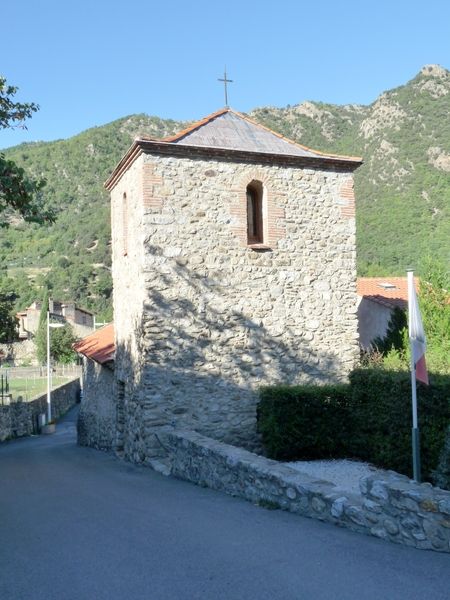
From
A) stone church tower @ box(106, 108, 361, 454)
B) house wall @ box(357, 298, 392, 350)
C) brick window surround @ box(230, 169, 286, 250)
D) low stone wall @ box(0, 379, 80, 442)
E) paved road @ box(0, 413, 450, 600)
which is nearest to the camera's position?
paved road @ box(0, 413, 450, 600)

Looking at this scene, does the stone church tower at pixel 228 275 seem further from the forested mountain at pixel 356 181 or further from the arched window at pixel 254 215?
the forested mountain at pixel 356 181

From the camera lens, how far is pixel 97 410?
686 inches

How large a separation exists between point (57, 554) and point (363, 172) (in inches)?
1790

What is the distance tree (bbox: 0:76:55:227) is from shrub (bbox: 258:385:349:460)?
521cm

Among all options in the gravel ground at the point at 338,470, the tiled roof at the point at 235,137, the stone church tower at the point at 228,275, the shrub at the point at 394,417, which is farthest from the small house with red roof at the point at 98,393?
the tiled roof at the point at 235,137

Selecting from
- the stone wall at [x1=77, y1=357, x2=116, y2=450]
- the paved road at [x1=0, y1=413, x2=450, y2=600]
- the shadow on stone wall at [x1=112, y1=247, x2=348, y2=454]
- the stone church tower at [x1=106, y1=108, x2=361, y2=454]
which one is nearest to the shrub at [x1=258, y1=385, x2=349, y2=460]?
the shadow on stone wall at [x1=112, y1=247, x2=348, y2=454]

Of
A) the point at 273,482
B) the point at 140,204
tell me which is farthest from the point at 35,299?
the point at 273,482

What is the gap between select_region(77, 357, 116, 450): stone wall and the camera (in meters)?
15.6

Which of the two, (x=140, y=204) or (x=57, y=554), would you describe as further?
(x=140, y=204)

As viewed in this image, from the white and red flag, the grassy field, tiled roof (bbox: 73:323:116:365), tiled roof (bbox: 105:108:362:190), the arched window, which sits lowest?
the grassy field

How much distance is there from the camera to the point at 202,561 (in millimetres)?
5422

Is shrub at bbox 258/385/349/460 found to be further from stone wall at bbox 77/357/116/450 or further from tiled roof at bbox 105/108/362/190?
tiled roof at bbox 105/108/362/190

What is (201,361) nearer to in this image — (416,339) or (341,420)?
(341,420)

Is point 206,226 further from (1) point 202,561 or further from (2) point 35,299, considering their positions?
(2) point 35,299
